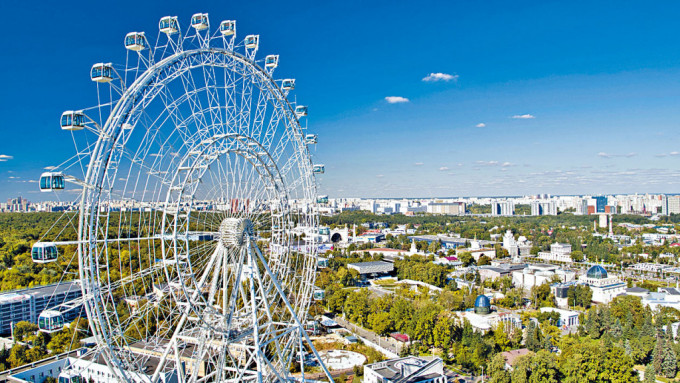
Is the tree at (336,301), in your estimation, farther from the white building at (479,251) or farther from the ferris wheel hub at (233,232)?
the white building at (479,251)

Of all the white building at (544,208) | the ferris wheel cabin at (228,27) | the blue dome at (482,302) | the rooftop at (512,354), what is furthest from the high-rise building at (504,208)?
the ferris wheel cabin at (228,27)

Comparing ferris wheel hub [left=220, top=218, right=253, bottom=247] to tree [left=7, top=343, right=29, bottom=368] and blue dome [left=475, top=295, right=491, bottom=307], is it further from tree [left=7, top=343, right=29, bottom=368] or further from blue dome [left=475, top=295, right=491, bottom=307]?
blue dome [left=475, top=295, right=491, bottom=307]

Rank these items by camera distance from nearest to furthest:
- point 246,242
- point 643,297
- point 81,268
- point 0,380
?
1. point 81,268
2. point 246,242
3. point 0,380
4. point 643,297

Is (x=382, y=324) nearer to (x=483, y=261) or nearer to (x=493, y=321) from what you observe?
(x=493, y=321)

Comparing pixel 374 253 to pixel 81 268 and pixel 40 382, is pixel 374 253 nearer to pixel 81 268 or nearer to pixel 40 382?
pixel 40 382

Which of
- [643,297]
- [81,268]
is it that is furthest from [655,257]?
[81,268]

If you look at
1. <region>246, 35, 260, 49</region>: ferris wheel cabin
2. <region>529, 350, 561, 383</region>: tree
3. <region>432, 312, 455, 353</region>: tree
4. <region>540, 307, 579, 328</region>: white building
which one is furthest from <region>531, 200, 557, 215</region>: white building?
<region>246, 35, 260, 49</region>: ferris wheel cabin

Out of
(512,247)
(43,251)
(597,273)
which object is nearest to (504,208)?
(512,247)
